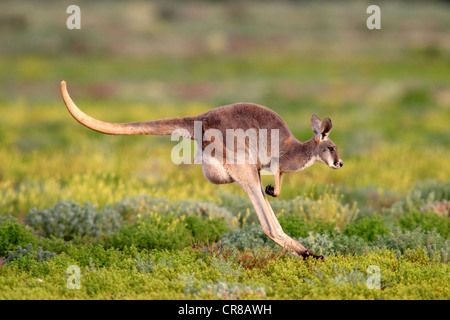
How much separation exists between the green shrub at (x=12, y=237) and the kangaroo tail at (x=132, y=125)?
9.40 ft

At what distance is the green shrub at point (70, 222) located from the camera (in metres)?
10.4

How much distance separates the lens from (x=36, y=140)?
66.2ft

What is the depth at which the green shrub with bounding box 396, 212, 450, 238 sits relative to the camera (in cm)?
1034

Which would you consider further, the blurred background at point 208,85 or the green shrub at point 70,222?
the blurred background at point 208,85

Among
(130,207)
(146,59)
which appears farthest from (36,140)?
(146,59)

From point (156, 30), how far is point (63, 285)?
49.7 meters

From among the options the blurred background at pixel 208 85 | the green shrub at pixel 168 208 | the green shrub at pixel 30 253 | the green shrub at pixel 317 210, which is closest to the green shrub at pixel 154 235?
the green shrub at pixel 168 208

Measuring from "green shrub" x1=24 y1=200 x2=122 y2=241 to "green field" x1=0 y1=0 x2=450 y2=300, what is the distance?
0.11ft

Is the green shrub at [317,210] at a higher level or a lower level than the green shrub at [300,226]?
higher

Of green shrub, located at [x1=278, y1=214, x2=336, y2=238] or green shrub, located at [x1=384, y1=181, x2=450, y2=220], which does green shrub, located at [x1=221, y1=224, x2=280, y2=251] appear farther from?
green shrub, located at [x1=384, y1=181, x2=450, y2=220]

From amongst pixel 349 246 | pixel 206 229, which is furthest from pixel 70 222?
pixel 349 246

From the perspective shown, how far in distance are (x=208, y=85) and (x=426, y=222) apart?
27.5 m

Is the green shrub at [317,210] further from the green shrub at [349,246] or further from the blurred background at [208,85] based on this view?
the green shrub at [349,246]

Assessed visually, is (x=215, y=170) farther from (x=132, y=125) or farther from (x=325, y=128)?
(x=325, y=128)
